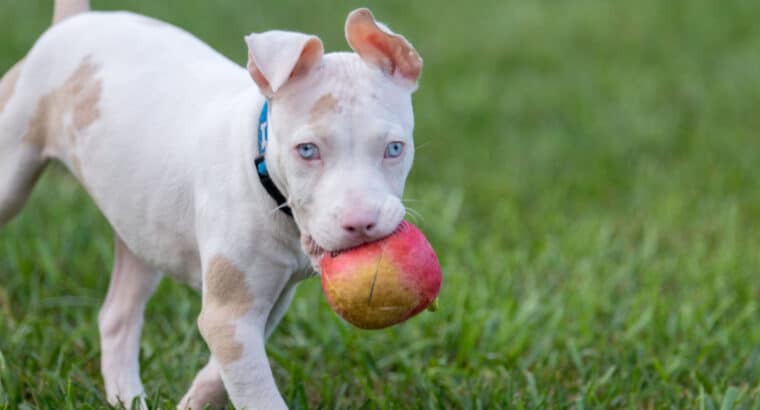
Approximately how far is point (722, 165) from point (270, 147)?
4611mm

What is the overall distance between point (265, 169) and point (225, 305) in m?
0.44

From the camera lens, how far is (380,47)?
2.97 m

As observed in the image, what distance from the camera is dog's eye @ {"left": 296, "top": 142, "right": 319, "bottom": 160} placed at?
2799 millimetres

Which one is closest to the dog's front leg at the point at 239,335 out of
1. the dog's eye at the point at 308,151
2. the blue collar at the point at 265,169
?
the blue collar at the point at 265,169

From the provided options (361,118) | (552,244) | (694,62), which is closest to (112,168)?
(361,118)

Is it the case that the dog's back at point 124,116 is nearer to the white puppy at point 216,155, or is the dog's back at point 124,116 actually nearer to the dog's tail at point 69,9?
the white puppy at point 216,155

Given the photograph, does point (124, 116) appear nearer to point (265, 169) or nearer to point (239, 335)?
point (265, 169)

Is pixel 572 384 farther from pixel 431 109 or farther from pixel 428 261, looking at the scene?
pixel 431 109

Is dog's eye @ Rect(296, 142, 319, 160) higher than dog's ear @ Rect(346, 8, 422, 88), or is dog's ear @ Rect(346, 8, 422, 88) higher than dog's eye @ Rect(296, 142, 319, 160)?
dog's ear @ Rect(346, 8, 422, 88)

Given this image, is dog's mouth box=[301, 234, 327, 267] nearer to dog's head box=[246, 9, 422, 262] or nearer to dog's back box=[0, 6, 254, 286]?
dog's head box=[246, 9, 422, 262]

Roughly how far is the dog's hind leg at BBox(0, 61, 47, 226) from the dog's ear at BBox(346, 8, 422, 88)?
1.43 metres

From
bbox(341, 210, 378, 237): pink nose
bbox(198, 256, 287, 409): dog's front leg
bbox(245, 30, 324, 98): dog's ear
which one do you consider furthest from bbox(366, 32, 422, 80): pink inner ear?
bbox(198, 256, 287, 409): dog's front leg

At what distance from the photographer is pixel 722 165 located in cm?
684

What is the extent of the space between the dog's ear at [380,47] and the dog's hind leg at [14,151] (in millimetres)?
1434
